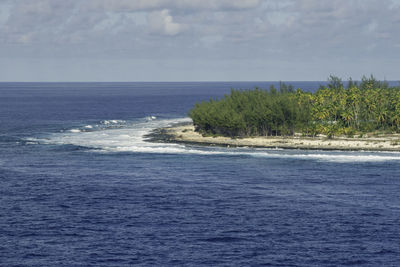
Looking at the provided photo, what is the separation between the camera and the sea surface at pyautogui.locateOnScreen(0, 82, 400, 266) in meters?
66.5

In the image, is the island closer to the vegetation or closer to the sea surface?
the vegetation

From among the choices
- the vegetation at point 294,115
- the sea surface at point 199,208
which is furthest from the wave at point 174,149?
the vegetation at point 294,115

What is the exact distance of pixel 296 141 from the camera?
160 m

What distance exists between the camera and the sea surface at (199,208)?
218ft

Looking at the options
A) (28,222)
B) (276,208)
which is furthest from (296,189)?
(28,222)

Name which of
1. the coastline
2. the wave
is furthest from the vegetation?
the wave

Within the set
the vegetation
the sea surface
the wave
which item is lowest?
the sea surface

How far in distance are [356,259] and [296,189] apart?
1491 inches

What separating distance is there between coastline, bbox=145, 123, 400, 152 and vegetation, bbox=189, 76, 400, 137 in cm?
371

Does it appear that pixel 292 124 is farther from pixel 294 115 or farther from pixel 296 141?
pixel 296 141

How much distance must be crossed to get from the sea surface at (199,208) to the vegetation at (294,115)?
24174 mm

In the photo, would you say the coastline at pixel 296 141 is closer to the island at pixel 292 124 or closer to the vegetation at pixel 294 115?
the island at pixel 292 124

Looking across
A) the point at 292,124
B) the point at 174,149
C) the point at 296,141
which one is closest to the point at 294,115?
the point at 292,124

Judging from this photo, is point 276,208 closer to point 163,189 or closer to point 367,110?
point 163,189
